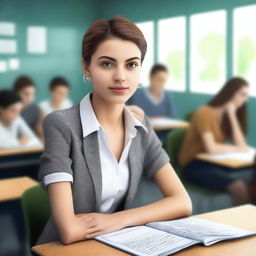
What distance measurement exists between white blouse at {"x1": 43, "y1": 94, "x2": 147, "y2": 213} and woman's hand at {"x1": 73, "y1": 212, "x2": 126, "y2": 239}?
0.13 m

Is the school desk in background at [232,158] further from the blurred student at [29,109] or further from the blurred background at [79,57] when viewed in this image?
the blurred student at [29,109]

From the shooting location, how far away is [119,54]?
129cm

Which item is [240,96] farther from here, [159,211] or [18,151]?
[159,211]

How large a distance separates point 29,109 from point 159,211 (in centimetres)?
356

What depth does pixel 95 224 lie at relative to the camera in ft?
4.17

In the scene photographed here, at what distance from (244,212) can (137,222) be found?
444mm

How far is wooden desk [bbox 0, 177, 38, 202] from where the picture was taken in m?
2.21

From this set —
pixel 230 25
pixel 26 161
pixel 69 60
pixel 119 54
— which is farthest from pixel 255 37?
pixel 119 54

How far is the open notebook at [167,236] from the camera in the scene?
114cm

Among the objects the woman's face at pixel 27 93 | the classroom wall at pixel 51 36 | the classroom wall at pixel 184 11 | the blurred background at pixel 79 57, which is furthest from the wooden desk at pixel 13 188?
the classroom wall at pixel 51 36

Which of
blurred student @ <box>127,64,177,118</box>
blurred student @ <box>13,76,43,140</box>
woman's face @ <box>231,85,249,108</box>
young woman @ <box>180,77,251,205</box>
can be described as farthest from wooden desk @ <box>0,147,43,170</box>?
blurred student @ <box>127,64,177,118</box>

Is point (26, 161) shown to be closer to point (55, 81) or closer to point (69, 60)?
point (55, 81)

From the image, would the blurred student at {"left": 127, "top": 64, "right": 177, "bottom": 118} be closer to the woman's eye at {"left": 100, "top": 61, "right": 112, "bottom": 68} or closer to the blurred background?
the blurred background

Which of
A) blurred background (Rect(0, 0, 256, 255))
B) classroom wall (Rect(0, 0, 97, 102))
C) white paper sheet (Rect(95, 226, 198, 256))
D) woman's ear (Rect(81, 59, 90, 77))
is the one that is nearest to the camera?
white paper sheet (Rect(95, 226, 198, 256))
